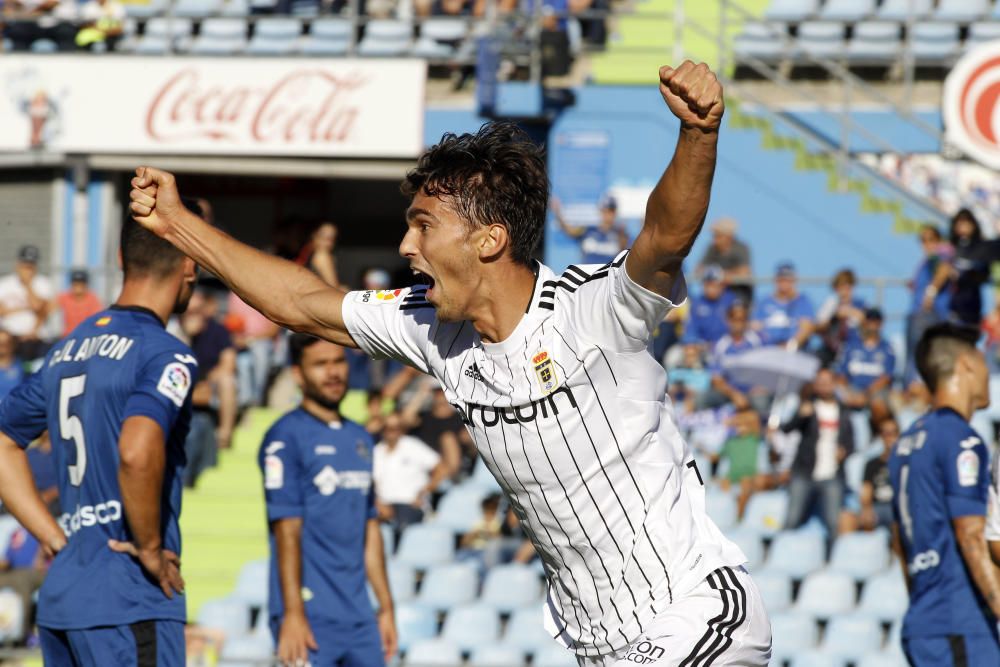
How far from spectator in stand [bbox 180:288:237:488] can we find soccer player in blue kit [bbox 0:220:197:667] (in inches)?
315

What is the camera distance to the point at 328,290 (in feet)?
14.7

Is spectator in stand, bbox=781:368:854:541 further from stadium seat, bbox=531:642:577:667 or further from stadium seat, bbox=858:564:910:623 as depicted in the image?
stadium seat, bbox=531:642:577:667

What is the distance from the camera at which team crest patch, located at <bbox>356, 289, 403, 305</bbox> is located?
4.47 meters

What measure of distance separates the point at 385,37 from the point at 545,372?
14.3 m

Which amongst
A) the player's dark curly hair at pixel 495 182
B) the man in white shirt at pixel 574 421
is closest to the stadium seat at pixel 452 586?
the man in white shirt at pixel 574 421

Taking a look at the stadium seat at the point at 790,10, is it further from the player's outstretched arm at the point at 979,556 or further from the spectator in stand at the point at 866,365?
the player's outstretched arm at the point at 979,556

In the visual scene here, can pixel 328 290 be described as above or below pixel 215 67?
above

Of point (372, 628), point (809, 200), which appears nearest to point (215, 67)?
point (809, 200)

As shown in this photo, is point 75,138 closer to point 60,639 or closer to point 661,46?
point 661,46

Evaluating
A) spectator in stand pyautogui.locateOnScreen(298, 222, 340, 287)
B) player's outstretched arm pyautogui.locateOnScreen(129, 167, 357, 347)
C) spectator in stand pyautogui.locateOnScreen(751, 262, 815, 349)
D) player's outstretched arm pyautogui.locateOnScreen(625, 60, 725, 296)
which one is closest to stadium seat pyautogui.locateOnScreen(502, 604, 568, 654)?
spectator in stand pyautogui.locateOnScreen(751, 262, 815, 349)

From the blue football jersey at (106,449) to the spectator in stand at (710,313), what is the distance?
29.0 feet

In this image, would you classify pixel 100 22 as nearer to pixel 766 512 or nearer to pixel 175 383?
pixel 766 512

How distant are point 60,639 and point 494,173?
234 cm

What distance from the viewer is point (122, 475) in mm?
4855
